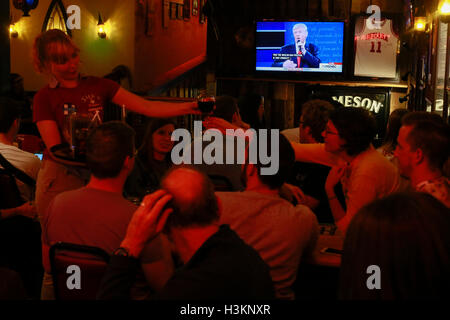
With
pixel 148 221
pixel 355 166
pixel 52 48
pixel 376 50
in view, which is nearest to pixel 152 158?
pixel 52 48

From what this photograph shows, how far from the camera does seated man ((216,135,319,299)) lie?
2449 millimetres

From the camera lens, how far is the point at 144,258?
2.27 metres

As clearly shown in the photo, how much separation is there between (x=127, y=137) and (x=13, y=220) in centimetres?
137

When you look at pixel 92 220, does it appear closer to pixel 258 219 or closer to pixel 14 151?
pixel 258 219

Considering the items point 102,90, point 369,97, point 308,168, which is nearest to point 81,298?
point 102,90

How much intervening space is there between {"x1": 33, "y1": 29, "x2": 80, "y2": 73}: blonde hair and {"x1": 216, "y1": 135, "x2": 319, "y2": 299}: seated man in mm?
1135

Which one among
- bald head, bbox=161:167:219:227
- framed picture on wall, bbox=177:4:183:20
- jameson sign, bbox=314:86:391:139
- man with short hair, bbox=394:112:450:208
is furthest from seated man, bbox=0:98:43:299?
framed picture on wall, bbox=177:4:183:20

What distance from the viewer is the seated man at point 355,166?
A: 3.23 m

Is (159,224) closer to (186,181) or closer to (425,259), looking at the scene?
(186,181)

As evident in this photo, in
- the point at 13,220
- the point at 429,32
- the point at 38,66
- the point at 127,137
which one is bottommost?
the point at 13,220

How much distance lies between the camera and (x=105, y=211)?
2.38 metres

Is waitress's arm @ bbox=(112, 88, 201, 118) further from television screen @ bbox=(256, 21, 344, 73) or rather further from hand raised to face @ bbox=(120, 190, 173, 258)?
television screen @ bbox=(256, 21, 344, 73)

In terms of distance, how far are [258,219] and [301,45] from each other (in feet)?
23.3

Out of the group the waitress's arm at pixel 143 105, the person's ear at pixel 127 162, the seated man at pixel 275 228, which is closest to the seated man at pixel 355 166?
the seated man at pixel 275 228
